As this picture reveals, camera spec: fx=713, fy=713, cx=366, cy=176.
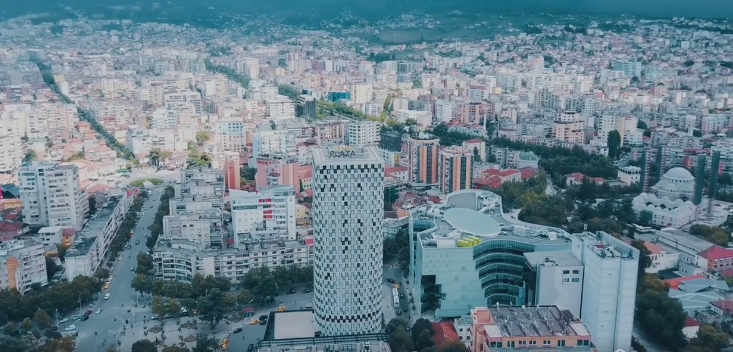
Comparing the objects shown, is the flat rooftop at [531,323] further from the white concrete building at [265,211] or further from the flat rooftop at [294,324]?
the white concrete building at [265,211]

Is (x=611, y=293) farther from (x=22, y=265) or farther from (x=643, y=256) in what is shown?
(x=22, y=265)

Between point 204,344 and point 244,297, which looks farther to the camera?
point 244,297

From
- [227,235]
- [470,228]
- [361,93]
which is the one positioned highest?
[361,93]

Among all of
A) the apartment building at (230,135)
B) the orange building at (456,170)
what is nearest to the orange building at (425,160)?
the orange building at (456,170)

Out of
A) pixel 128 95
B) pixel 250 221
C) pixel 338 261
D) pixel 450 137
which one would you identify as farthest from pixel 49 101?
pixel 338 261

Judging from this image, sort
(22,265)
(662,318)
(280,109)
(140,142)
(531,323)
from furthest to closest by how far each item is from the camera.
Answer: (280,109), (140,142), (22,265), (662,318), (531,323)

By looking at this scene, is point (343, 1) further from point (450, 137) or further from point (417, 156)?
point (417, 156)

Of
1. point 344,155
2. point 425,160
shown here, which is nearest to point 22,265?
point 344,155

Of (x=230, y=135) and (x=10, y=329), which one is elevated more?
(x=230, y=135)
